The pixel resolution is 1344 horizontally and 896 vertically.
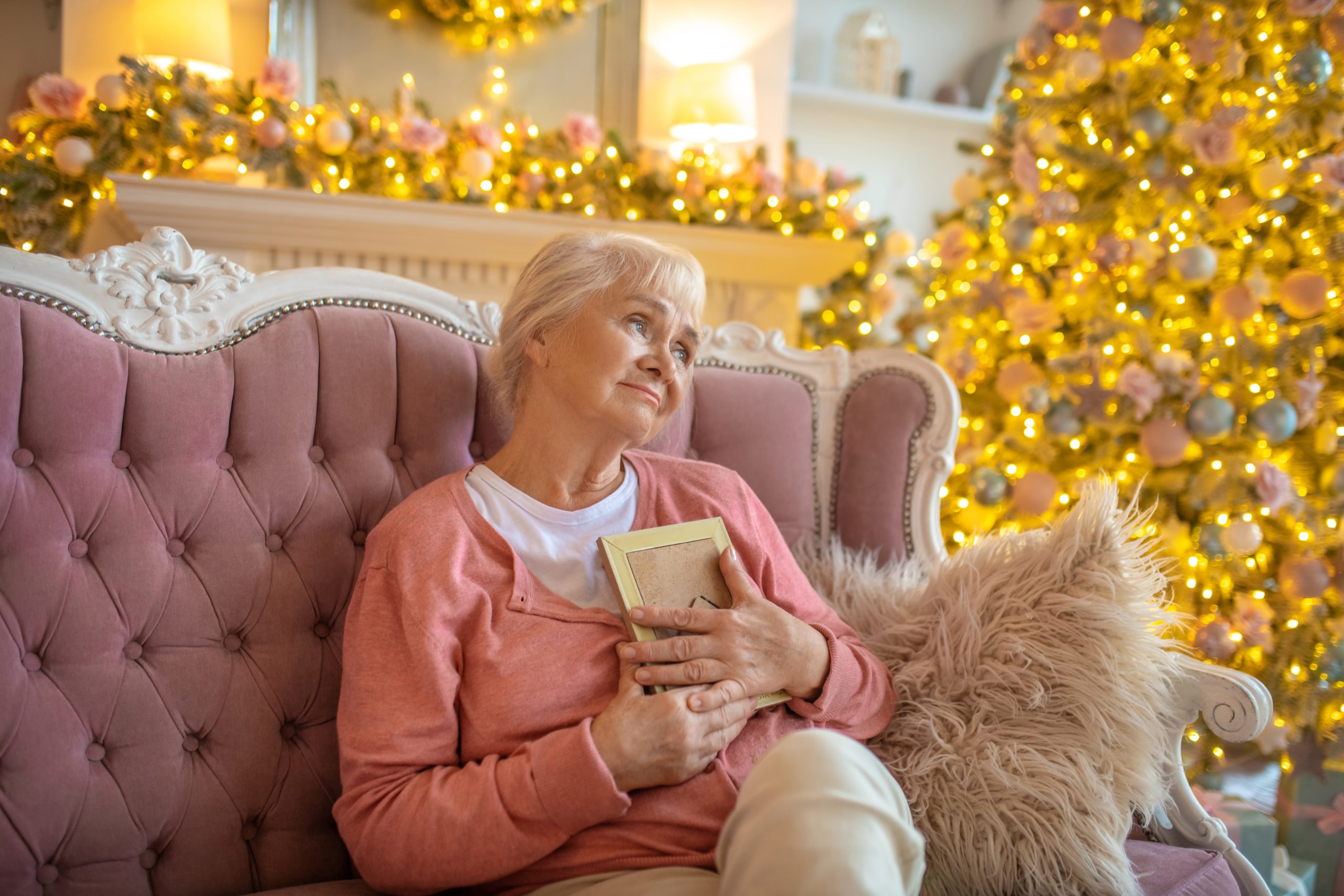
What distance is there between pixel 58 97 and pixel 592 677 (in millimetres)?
2136

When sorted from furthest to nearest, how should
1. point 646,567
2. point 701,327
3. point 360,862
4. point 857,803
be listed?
point 701,327, point 646,567, point 360,862, point 857,803

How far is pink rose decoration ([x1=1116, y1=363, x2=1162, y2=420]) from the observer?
7.62 ft

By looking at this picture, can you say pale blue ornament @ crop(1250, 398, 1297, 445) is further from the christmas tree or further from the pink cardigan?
the pink cardigan

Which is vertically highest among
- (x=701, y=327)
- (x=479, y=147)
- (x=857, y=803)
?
(x=479, y=147)

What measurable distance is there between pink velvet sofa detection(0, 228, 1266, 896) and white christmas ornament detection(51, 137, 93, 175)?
4.02ft

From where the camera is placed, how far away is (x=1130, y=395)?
2357 mm

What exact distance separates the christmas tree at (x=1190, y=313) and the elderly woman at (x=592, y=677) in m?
1.25

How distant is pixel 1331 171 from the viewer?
208cm

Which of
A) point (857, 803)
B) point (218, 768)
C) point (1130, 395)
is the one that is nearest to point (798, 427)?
point (857, 803)

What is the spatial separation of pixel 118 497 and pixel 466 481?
433mm

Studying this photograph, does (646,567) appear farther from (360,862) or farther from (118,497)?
(118,497)

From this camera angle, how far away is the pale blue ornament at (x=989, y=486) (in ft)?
8.34

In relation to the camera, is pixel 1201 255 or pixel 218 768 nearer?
pixel 218 768

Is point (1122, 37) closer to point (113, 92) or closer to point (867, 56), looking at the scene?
point (867, 56)
